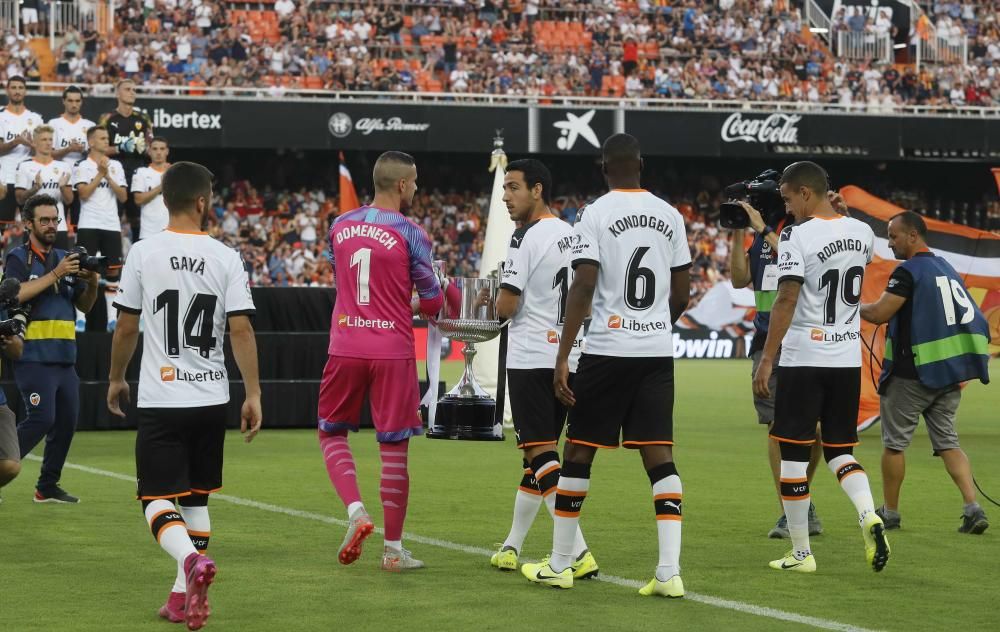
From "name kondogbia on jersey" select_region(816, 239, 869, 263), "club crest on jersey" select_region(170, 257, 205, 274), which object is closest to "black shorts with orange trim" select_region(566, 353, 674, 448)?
"name kondogbia on jersey" select_region(816, 239, 869, 263)

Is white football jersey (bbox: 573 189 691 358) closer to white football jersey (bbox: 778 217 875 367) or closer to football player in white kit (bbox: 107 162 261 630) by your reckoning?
white football jersey (bbox: 778 217 875 367)

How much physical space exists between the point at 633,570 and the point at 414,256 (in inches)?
77.4

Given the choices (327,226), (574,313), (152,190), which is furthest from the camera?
(327,226)

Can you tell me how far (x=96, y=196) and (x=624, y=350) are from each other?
1112 cm

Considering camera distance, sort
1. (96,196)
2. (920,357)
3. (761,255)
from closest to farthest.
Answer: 1. (920,357)
2. (761,255)
3. (96,196)

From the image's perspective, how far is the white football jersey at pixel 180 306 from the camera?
621 cm

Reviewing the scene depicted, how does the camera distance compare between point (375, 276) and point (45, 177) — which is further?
point (45, 177)

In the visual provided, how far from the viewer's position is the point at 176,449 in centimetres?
623

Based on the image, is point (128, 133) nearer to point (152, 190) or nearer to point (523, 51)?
point (152, 190)

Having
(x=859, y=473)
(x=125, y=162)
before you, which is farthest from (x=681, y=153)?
(x=859, y=473)

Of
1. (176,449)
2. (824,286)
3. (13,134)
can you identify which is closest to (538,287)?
(824,286)

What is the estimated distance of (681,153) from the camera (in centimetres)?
3709

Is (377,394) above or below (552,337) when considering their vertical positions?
below

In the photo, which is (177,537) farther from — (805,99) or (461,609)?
(805,99)
